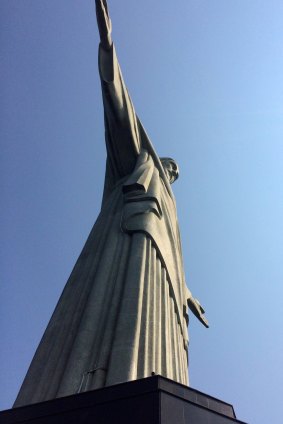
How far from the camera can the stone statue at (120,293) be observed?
497 centimetres

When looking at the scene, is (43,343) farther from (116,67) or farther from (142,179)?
(116,67)

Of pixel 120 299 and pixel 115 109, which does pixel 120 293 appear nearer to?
pixel 120 299

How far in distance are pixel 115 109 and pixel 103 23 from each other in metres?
1.38

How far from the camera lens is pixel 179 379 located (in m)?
Answer: 5.39

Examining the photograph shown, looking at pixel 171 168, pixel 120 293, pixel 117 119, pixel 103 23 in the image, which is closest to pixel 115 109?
pixel 117 119

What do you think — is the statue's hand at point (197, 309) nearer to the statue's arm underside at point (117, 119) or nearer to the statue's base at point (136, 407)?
the statue's arm underside at point (117, 119)

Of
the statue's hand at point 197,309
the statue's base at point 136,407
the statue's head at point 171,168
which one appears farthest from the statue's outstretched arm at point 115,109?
the statue's base at point 136,407

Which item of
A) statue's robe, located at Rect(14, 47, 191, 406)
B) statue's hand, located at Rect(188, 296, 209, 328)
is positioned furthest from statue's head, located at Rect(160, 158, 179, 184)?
statue's hand, located at Rect(188, 296, 209, 328)

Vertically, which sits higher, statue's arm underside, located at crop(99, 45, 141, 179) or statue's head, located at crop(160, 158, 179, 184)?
statue's head, located at crop(160, 158, 179, 184)

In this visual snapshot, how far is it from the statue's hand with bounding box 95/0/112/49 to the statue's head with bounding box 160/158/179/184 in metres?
3.24

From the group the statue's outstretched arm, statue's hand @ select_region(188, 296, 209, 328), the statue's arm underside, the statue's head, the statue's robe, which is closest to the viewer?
the statue's robe

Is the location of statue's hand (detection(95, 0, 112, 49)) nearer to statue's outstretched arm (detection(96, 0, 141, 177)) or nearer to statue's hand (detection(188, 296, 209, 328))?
statue's outstretched arm (detection(96, 0, 141, 177))

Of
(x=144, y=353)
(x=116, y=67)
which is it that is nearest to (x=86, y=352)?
(x=144, y=353)

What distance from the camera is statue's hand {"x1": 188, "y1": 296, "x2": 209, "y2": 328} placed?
8648 mm
